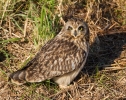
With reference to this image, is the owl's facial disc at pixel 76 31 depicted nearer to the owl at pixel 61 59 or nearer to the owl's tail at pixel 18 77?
the owl at pixel 61 59

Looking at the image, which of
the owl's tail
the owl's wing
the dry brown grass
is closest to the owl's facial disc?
the owl's wing

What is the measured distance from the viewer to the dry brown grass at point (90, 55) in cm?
490

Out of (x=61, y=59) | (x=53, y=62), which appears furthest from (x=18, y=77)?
(x=61, y=59)

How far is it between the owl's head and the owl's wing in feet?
0.32

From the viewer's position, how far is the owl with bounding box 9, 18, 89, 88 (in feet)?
15.4

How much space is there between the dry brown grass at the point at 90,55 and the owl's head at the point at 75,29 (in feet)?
1.64

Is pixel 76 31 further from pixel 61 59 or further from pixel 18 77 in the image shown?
pixel 18 77

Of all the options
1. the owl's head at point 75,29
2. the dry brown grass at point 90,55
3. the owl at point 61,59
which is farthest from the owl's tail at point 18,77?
the owl's head at point 75,29

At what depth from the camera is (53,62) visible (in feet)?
15.7

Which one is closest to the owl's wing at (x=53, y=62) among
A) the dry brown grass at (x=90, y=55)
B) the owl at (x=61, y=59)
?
the owl at (x=61, y=59)

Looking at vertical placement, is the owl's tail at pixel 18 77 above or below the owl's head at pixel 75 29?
below

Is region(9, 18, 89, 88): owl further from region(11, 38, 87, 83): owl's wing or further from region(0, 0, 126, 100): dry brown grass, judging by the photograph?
region(0, 0, 126, 100): dry brown grass

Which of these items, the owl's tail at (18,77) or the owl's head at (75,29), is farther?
the owl's head at (75,29)

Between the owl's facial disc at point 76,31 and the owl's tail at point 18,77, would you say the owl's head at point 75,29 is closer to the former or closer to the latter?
the owl's facial disc at point 76,31
